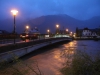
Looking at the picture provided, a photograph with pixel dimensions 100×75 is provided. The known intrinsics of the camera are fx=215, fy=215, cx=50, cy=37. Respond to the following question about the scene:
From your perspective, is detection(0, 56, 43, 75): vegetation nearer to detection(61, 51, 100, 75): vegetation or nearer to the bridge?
detection(61, 51, 100, 75): vegetation

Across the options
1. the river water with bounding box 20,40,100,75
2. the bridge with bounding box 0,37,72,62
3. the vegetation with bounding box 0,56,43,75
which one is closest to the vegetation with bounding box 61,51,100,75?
the vegetation with bounding box 0,56,43,75

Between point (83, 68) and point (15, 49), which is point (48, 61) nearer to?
point (15, 49)

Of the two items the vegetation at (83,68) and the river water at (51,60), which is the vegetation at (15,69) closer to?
the vegetation at (83,68)

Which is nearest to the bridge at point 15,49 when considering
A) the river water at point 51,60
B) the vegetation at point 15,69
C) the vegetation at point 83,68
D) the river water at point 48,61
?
the river water at point 48,61

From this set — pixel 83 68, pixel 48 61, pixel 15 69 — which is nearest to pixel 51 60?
pixel 48 61

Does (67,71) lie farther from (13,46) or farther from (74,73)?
(13,46)

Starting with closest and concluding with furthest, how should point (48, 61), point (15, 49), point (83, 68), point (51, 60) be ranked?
1. point (83, 68)
2. point (15, 49)
3. point (48, 61)
4. point (51, 60)

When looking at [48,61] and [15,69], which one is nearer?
[15,69]

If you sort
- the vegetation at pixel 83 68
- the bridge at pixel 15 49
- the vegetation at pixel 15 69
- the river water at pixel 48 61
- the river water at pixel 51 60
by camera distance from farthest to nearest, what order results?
the bridge at pixel 15 49 < the river water at pixel 51 60 < the river water at pixel 48 61 < the vegetation at pixel 83 68 < the vegetation at pixel 15 69

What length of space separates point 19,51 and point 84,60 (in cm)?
1979

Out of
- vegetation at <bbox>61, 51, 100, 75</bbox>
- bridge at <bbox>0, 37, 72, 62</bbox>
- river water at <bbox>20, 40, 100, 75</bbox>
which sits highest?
vegetation at <bbox>61, 51, 100, 75</bbox>

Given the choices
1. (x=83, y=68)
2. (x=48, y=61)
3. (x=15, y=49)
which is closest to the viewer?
(x=83, y=68)

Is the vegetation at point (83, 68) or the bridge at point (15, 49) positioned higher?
the vegetation at point (83, 68)

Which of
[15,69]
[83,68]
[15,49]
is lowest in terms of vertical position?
[15,49]
